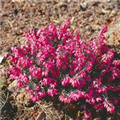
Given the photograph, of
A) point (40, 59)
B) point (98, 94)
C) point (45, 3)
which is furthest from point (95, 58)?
point (45, 3)

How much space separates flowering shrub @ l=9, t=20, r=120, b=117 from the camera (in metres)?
3.75

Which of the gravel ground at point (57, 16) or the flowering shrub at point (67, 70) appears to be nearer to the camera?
the flowering shrub at point (67, 70)

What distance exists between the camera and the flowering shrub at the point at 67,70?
3750 mm

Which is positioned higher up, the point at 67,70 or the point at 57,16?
the point at 57,16

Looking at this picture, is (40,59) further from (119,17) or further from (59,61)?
(119,17)

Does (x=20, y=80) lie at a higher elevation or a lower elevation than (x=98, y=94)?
higher

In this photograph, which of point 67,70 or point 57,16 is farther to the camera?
point 57,16

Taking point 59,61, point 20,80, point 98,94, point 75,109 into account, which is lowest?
point 75,109

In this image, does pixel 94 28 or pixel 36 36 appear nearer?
pixel 36 36

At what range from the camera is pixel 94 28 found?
5.32m

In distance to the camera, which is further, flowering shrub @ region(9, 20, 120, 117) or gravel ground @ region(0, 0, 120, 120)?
gravel ground @ region(0, 0, 120, 120)

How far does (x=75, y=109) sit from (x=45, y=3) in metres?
2.81

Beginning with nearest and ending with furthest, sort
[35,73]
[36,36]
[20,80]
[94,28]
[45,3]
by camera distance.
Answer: [35,73]
[20,80]
[36,36]
[94,28]
[45,3]

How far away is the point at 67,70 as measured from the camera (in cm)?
402
